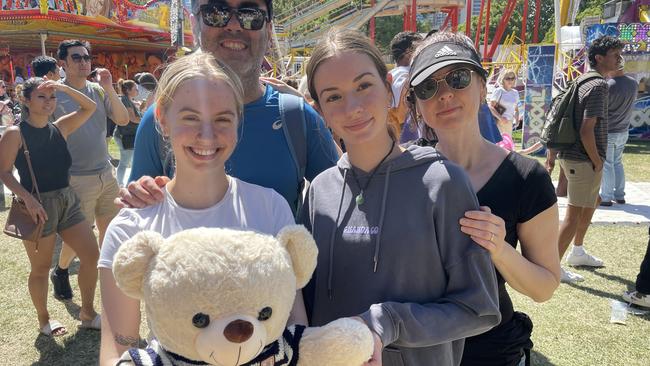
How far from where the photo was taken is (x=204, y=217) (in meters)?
1.43

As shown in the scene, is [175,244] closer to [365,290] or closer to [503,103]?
[365,290]

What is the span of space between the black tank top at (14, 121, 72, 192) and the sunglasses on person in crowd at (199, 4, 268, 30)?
2839 millimetres

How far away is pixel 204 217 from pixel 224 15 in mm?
869

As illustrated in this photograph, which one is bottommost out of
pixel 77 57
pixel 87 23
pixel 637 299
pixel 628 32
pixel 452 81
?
pixel 637 299

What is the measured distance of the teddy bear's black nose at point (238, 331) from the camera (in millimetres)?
1022

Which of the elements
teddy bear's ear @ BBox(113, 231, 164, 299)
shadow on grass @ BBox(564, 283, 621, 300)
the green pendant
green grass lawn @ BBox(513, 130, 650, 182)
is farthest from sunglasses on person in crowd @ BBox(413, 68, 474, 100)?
green grass lawn @ BBox(513, 130, 650, 182)

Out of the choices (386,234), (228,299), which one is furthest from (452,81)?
(228,299)

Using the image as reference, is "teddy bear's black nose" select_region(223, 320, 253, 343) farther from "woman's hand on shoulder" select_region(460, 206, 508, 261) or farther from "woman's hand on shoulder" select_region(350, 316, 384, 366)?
"woman's hand on shoulder" select_region(460, 206, 508, 261)

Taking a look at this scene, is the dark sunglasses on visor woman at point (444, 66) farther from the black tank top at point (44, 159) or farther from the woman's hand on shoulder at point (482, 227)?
the black tank top at point (44, 159)

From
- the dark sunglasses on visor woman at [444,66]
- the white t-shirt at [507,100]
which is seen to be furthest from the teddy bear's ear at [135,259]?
the white t-shirt at [507,100]

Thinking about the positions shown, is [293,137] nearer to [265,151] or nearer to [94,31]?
[265,151]

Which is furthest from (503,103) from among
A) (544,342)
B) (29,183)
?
(29,183)

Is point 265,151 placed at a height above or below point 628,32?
below

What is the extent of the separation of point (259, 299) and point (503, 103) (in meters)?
8.03
